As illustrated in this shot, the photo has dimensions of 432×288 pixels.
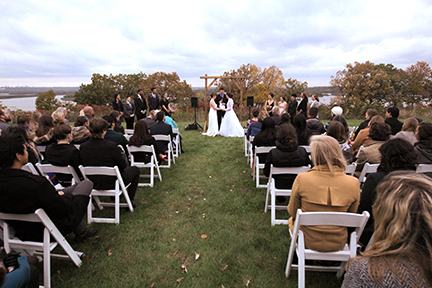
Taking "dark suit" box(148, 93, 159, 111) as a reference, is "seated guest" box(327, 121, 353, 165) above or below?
below

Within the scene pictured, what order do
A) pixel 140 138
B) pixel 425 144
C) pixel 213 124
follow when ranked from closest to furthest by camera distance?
1. pixel 425 144
2. pixel 140 138
3. pixel 213 124

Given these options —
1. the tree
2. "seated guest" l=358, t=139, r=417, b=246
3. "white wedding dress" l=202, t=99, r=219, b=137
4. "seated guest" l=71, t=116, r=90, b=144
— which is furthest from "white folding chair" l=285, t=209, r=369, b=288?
the tree

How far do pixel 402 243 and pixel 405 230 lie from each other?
2.2 inches

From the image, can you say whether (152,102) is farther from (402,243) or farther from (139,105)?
(402,243)

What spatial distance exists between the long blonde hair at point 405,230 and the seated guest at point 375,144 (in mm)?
2760

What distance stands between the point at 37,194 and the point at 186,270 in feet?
5.57

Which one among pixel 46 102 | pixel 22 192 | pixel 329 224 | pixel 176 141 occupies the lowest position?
pixel 176 141

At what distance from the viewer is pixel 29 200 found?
206cm

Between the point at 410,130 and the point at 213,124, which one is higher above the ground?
the point at 410,130

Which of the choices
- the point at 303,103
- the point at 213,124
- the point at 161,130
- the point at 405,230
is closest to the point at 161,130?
the point at 161,130

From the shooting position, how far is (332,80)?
25766 millimetres

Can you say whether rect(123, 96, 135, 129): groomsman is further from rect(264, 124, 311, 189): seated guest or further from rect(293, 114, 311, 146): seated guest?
rect(264, 124, 311, 189): seated guest

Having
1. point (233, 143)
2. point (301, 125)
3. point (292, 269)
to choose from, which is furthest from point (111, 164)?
point (233, 143)

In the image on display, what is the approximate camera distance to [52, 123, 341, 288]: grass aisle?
243cm
